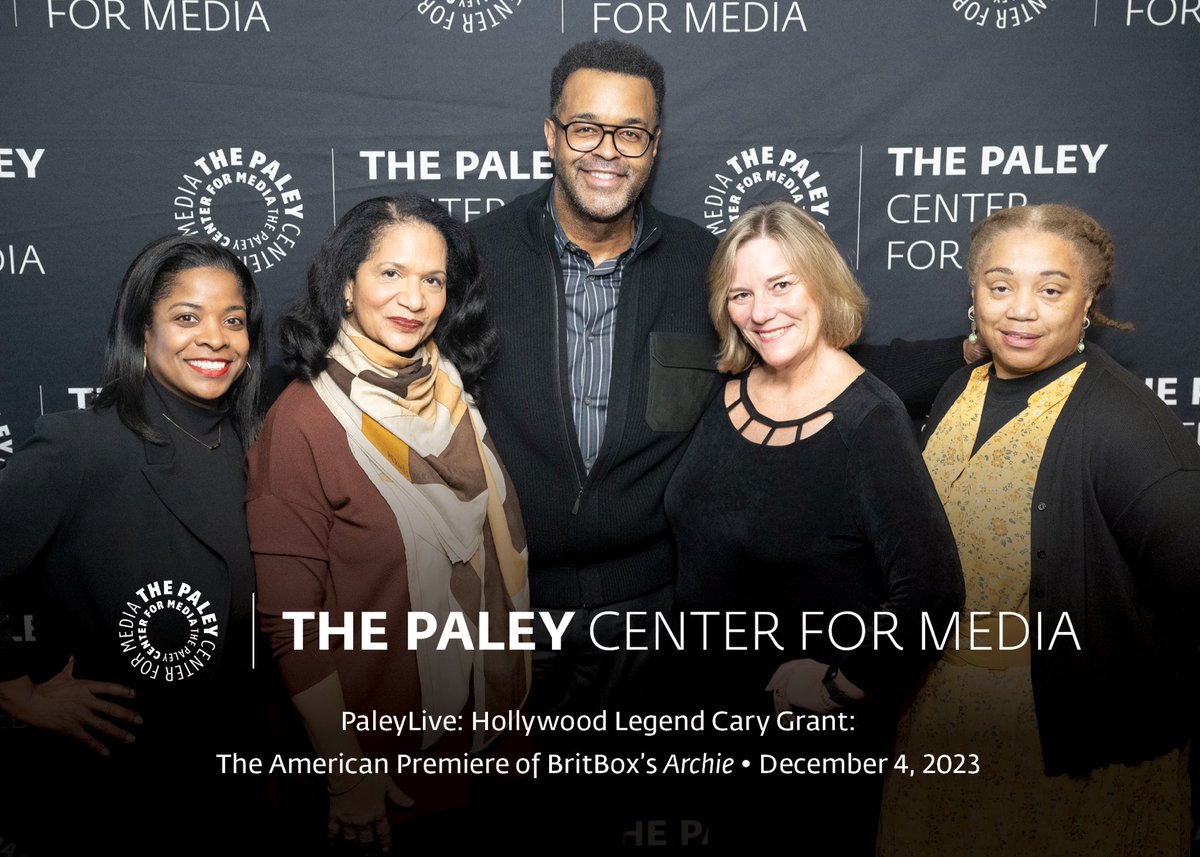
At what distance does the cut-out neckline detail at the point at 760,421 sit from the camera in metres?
1.63

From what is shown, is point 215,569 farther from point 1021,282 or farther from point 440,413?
point 1021,282

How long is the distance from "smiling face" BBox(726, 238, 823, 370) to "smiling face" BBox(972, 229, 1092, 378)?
0.30 metres

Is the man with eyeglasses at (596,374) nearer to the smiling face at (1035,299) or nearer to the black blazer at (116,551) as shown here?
the smiling face at (1035,299)

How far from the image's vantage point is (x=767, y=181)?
2.19 metres

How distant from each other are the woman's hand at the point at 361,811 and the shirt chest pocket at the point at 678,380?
0.81 meters

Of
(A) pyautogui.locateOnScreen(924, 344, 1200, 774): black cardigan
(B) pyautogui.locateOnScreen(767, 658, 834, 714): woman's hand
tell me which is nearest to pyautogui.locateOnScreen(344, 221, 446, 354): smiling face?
(B) pyautogui.locateOnScreen(767, 658, 834, 714): woman's hand

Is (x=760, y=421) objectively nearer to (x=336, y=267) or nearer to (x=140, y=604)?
(x=336, y=267)

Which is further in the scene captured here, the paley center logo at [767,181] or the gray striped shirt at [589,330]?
the paley center logo at [767,181]

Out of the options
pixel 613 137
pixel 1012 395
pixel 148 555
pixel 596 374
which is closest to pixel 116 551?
pixel 148 555

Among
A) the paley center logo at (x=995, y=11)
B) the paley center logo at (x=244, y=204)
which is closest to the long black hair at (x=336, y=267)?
the paley center logo at (x=244, y=204)

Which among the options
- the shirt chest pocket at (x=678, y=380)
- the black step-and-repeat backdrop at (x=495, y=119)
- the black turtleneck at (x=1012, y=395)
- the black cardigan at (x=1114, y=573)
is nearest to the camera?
the black cardigan at (x=1114, y=573)

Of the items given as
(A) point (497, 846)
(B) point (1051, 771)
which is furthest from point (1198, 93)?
(A) point (497, 846)

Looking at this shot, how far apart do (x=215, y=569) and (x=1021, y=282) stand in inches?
55.5

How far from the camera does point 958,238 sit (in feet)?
7.29
